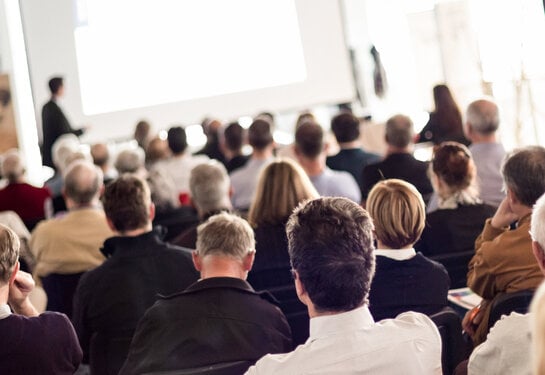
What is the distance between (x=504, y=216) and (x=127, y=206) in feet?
5.18

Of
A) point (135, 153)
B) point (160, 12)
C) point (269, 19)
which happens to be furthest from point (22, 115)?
point (135, 153)

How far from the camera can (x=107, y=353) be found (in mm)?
3621

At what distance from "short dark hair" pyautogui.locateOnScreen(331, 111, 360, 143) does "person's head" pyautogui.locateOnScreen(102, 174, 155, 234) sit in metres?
3.04

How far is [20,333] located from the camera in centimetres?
281

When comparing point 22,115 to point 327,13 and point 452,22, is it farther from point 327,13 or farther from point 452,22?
point 452,22

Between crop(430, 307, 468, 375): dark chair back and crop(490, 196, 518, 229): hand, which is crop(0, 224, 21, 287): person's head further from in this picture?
crop(490, 196, 518, 229): hand

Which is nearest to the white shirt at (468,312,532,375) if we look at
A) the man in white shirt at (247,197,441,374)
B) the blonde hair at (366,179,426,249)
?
the man in white shirt at (247,197,441,374)

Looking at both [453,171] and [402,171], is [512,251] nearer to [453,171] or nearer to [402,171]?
[453,171]

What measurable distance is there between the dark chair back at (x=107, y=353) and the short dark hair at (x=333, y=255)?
5.06 feet

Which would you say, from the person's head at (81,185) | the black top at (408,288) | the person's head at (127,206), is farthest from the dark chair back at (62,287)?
the black top at (408,288)

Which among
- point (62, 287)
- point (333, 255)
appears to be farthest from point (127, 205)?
point (333, 255)

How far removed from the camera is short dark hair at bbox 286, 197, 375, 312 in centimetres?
217

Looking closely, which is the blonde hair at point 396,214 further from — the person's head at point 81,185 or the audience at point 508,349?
the person's head at point 81,185

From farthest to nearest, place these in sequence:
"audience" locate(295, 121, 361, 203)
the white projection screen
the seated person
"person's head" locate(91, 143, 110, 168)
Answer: the white projection screen, "person's head" locate(91, 143, 110, 168), "audience" locate(295, 121, 361, 203), the seated person
